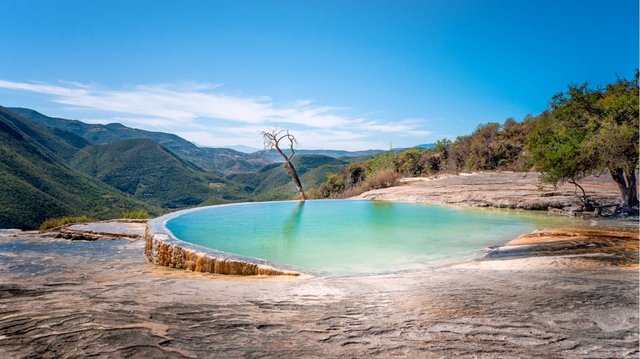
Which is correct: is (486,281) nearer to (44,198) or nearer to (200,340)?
(200,340)

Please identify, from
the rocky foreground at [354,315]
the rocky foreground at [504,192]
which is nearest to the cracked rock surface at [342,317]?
the rocky foreground at [354,315]

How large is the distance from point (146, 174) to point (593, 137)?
91.5 metres

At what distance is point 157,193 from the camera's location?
81.8 metres

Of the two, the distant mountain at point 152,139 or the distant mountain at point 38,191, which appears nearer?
the distant mountain at point 38,191

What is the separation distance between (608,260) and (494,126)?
76.9 feet

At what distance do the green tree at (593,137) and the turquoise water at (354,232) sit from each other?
4.71 ft

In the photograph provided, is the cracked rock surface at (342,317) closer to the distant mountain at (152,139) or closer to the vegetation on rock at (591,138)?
the vegetation on rock at (591,138)

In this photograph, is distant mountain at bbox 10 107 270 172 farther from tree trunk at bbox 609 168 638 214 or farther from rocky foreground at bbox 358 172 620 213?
tree trunk at bbox 609 168 638 214

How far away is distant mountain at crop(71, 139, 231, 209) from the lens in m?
80.5

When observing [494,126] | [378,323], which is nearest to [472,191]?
[378,323]

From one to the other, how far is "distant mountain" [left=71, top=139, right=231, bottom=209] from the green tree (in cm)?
7402

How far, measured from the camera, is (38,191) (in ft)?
136

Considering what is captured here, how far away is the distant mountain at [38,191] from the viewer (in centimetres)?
3566

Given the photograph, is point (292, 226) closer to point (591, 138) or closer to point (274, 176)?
point (591, 138)
